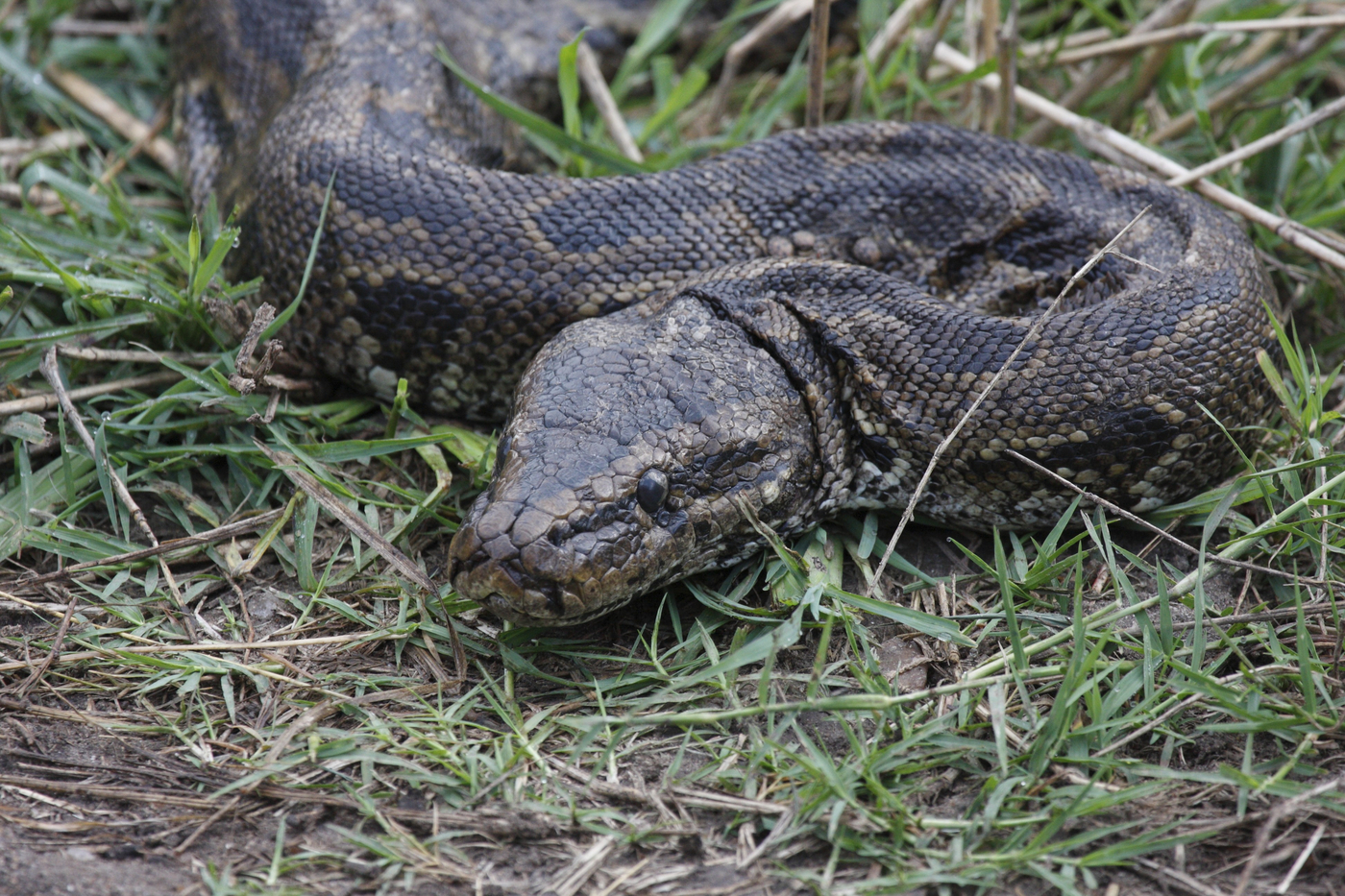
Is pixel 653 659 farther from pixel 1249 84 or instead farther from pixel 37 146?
pixel 1249 84

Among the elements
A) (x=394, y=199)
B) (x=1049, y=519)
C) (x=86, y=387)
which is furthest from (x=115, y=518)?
(x=1049, y=519)

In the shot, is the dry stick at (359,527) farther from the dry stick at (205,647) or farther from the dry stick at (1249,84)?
the dry stick at (1249,84)

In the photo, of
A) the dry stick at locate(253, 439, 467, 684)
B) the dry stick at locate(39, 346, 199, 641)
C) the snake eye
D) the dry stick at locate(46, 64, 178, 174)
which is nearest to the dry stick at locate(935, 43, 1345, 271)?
the snake eye

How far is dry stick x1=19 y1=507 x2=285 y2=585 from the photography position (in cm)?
371

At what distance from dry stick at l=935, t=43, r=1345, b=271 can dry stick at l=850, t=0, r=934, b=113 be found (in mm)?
340

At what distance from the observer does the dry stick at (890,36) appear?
5980 mm

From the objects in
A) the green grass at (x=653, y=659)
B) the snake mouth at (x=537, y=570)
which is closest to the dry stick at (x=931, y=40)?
the green grass at (x=653, y=659)

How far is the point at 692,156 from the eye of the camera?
19.0ft

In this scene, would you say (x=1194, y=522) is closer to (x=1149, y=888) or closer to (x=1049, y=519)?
(x=1049, y=519)

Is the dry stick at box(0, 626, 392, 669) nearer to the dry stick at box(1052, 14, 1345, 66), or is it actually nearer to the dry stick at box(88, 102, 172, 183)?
the dry stick at box(88, 102, 172, 183)

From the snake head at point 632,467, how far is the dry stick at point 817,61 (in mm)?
1718

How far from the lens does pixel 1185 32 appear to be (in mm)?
5488

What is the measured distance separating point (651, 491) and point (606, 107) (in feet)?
10.2

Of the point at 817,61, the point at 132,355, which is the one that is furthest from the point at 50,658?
the point at 817,61
